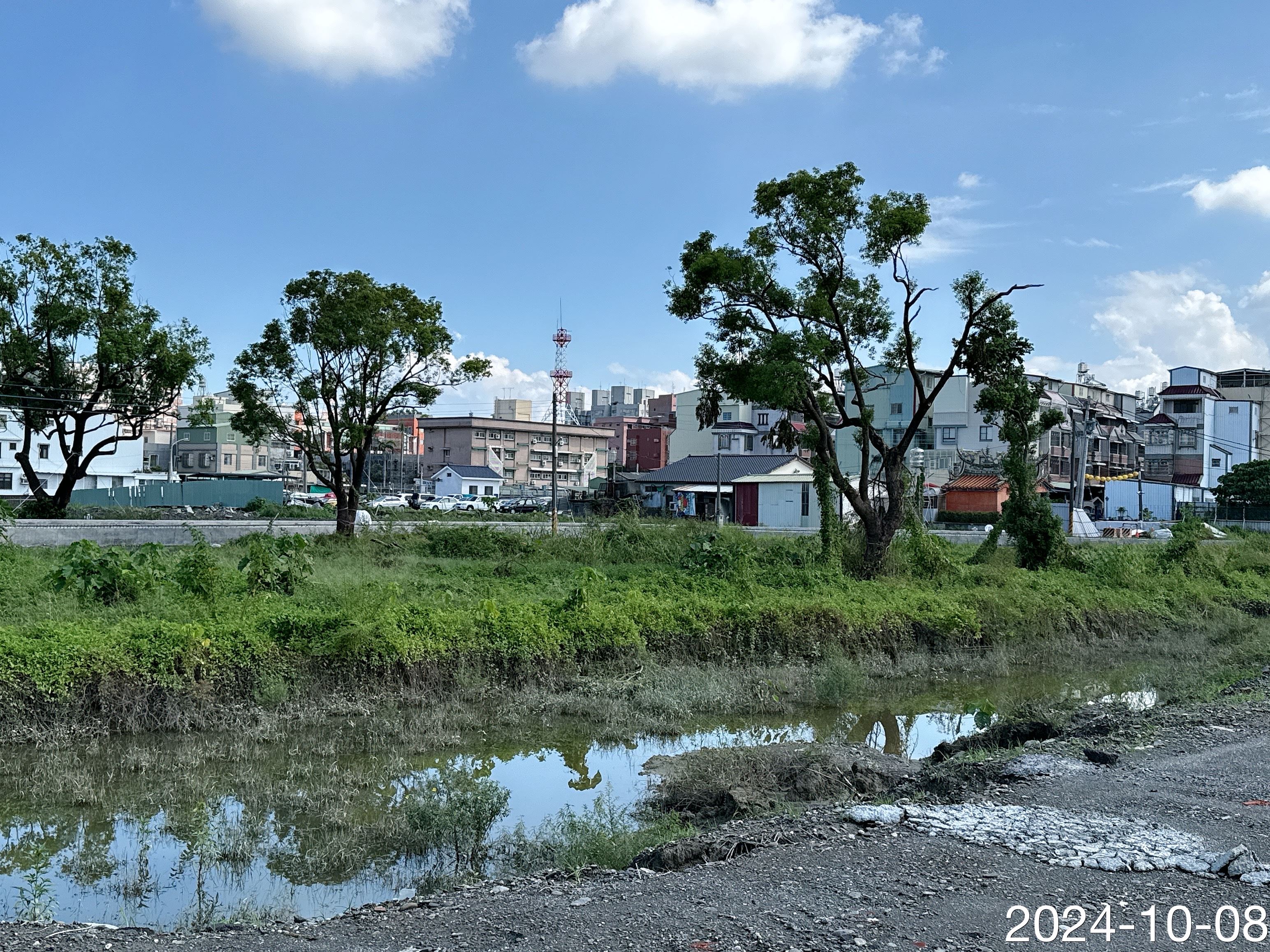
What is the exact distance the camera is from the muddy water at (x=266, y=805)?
6844 mm

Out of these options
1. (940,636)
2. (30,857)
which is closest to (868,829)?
(30,857)

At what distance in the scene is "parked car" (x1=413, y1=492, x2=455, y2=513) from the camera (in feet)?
185

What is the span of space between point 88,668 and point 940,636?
41.9ft

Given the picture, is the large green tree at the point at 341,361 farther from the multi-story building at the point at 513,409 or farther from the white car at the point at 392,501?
the multi-story building at the point at 513,409

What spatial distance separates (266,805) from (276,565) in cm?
727

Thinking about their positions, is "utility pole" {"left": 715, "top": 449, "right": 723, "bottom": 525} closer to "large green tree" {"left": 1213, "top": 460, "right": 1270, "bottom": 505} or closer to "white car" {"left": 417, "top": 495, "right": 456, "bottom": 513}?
"white car" {"left": 417, "top": 495, "right": 456, "bottom": 513}

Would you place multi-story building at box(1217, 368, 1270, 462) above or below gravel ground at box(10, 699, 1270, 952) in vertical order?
above

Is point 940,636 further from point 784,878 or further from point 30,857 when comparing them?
point 30,857

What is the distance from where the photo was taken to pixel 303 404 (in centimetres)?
2859

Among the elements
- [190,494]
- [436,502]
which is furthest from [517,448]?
[190,494]

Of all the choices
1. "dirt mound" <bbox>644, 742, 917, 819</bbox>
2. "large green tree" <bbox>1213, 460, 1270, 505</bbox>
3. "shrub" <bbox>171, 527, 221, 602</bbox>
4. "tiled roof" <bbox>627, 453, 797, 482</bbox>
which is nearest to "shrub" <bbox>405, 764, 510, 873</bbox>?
"dirt mound" <bbox>644, 742, 917, 819</bbox>

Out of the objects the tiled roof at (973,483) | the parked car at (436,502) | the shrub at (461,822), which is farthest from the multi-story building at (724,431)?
the shrub at (461,822)

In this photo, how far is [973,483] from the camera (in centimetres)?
5412

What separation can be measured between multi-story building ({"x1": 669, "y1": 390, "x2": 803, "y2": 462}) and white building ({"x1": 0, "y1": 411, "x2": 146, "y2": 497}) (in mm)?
34863
